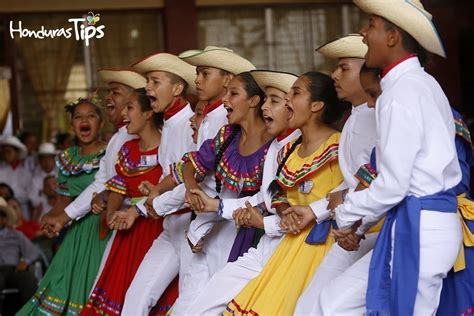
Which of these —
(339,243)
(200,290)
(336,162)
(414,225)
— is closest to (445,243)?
(414,225)

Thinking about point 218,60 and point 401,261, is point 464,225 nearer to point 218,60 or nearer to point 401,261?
point 401,261

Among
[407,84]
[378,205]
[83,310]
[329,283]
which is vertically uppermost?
[407,84]

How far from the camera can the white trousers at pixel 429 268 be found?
428 cm

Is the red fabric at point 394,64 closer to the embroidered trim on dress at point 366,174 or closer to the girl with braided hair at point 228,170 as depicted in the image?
the embroidered trim on dress at point 366,174

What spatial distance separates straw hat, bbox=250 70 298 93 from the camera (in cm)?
565

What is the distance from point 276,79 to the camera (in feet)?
18.6

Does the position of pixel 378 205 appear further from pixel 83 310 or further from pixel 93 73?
pixel 93 73

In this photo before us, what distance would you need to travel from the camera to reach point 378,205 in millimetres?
4281

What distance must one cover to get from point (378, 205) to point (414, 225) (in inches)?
5.7

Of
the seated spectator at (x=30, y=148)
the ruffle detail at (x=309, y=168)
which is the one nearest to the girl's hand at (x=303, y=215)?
the ruffle detail at (x=309, y=168)

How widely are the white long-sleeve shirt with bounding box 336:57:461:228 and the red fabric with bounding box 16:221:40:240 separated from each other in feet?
20.8

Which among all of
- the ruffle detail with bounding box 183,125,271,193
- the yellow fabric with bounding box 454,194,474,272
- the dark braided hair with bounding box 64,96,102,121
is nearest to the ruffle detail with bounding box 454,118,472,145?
the yellow fabric with bounding box 454,194,474,272

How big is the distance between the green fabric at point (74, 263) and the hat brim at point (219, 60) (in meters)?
1.44

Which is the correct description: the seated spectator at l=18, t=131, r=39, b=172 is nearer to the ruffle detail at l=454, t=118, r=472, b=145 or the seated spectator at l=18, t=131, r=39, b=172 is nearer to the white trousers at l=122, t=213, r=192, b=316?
the white trousers at l=122, t=213, r=192, b=316
